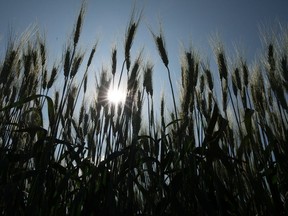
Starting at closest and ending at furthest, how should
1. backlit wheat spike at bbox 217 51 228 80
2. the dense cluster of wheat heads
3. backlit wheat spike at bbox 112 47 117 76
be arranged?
the dense cluster of wheat heads, backlit wheat spike at bbox 217 51 228 80, backlit wheat spike at bbox 112 47 117 76

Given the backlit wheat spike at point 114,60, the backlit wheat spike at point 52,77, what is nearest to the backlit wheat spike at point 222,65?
the backlit wheat spike at point 114,60

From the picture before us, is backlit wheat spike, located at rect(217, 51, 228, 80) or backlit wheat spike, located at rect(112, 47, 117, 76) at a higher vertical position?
backlit wheat spike, located at rect(112, 47, 117, 76)

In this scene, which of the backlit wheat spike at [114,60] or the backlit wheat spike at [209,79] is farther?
the backlit wheat spike at [114,60]

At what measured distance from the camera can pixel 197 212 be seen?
179cm

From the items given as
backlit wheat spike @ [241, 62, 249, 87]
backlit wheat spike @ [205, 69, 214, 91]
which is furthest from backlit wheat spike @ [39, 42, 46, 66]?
backlit wheat spike @ [241, 62, 249, 87]

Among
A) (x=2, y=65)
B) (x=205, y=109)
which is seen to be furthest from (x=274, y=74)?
(x=2, y=65)

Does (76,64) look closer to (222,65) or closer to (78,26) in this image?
(78,26)

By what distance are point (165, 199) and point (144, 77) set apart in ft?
4.26

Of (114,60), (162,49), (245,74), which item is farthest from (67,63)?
(245,74)

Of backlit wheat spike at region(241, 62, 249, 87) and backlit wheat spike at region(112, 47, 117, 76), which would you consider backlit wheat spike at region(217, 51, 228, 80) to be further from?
backlit wheat spike at region(112, 47, 117, 76)

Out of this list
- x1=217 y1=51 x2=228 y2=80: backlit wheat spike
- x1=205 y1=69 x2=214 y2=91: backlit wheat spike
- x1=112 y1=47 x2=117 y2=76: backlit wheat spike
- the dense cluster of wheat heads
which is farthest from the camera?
x1=112 y1=47 x2=117 y2=76: backlit wheat spike

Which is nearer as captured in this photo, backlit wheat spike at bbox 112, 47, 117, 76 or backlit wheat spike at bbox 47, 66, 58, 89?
backlit wheat spike at bbox 47, 66, 58, 89

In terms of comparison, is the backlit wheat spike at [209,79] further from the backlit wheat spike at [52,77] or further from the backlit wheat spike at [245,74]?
the backlit wheat spike at [52,77]

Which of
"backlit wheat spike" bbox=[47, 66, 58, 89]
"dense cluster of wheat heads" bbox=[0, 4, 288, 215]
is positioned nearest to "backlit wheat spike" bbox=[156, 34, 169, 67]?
"dense cluster of wheat heads" bbox=[0, 4, 288, 215]
